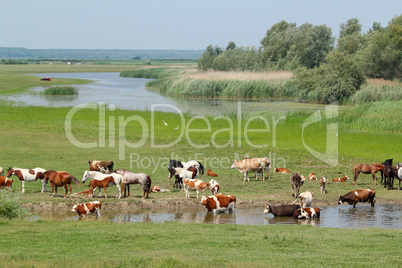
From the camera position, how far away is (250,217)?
17250 millimetres

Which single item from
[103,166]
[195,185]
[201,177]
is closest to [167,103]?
[103,166]

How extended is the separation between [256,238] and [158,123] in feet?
97.9

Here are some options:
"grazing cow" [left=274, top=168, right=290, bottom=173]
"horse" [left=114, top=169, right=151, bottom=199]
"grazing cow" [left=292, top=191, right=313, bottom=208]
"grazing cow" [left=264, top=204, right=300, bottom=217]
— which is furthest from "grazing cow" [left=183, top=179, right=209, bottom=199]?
"grazing cow" [left=274, top=168, right=290, bottom=173]

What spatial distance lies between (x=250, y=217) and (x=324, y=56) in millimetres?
85796

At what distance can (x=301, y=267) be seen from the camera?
10.3 metres

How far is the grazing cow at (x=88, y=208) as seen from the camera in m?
16.5

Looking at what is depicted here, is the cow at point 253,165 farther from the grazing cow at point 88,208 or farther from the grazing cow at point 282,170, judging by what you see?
the grazing cow at point 88,208

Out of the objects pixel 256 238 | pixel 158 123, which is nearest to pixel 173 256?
pixel 256 238

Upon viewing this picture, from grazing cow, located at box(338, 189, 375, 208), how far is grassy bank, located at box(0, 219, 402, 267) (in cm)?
403

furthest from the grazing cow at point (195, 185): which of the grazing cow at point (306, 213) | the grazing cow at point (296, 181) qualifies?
the grazing cow at point (306, 213)

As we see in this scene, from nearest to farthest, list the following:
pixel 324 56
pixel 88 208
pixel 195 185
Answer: pixel 88 208, pixel 195 185, pixel 324 56

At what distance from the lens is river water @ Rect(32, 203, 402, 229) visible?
54.2ft

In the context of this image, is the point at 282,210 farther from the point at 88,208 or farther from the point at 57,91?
the point at 57,91

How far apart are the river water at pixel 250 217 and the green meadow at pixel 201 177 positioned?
739mm
